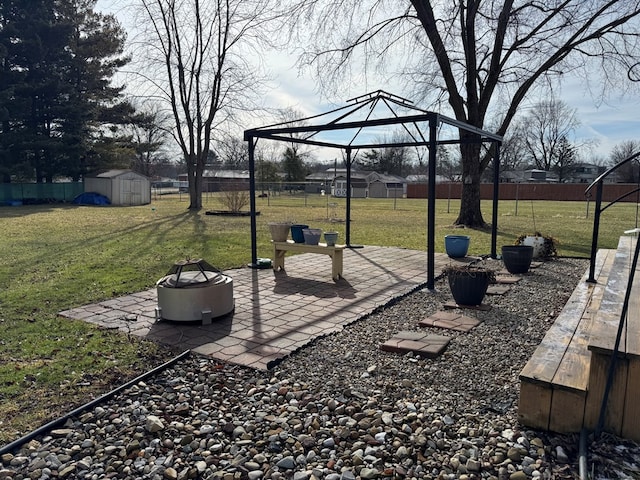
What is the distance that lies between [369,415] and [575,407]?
1.02m

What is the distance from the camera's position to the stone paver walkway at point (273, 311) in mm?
3480

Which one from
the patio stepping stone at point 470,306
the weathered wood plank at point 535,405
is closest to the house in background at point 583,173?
the patio stepping stone at point 470,306

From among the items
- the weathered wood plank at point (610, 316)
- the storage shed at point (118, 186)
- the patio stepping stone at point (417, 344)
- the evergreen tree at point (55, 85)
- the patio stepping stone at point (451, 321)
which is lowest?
the patio stepping stone at point (451, 321)

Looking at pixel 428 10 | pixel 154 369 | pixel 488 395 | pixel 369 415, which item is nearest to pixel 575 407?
pixel 488 395

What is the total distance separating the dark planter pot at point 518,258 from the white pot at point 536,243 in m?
1.18

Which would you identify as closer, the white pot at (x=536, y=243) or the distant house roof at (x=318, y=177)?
the white pot at (x=536, y=243)

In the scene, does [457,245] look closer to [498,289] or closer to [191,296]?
[498,289]

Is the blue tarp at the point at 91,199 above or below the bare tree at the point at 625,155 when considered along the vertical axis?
below

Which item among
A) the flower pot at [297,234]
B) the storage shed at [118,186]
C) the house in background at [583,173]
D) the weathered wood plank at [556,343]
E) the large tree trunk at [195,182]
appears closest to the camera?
the weathered wood plank at [556,343]

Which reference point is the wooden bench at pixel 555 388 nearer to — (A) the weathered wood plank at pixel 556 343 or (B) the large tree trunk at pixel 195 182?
(A) the weathered wood plank at pixel 556 343

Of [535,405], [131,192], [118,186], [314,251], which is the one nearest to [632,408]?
[535,405]

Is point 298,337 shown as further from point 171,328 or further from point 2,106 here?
point 2,106

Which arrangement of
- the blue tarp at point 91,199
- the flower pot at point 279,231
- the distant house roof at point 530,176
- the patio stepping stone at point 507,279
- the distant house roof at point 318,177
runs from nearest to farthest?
the patio stepping stone at point 507,279 < the flower pot at point 279,231 < the blue tarp at point 91,199 < the distant house roof at point 318,177 < the distant house roof at point 530,176

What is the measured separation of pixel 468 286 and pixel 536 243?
3.59 m
